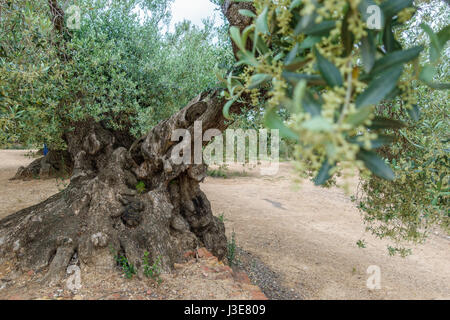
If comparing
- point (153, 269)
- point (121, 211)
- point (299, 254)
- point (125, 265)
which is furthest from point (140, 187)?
point (299, 254)

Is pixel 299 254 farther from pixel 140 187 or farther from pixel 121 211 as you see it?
pixel 121 211

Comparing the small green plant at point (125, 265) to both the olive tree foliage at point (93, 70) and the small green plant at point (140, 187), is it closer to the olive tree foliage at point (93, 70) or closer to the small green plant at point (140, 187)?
the small green plant at point (140, 187)

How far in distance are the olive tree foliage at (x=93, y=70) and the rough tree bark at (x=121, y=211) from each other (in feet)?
1.68

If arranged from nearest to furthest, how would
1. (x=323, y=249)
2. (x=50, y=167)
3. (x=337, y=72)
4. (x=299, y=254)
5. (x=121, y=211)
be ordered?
(x=337, y=72)
(x=121, y=211)
(x=299, y=254)
(x=323, y=249)
(x=50, y=167)

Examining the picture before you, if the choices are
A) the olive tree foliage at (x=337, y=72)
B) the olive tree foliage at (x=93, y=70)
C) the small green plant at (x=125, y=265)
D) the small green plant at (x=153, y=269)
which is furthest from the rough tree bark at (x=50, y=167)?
the olive tree foliage at (x=337, y=72)

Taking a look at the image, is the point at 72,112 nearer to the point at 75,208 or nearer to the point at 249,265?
the point at 75,208

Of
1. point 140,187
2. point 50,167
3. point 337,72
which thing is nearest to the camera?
point 337,72

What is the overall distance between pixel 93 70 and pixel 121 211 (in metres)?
2.44

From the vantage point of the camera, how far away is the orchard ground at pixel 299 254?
4.12 metres

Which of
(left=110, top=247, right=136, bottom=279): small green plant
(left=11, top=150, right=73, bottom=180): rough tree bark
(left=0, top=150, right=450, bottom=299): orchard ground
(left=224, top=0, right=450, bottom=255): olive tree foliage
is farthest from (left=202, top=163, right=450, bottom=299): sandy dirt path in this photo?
(left=11, top=150, right=73, bottom=180): rough tree bark

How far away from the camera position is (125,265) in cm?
414

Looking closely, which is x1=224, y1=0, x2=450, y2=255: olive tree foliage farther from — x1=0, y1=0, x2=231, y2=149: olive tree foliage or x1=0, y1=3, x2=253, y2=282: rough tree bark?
x1=0, y1=0, x2=231, y2=149: olive tree foliage

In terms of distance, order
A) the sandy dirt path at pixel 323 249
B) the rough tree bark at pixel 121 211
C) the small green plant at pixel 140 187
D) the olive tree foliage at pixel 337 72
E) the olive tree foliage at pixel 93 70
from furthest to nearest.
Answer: the sandy dirt path at pixel 323 249, the small green plant at pixel 140 187, the rough tree bark at pixel 121 211, the olive tree foliage at pixel 93 70, the olive tree foliage at pixel 337 72

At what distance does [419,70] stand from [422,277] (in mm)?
7102
